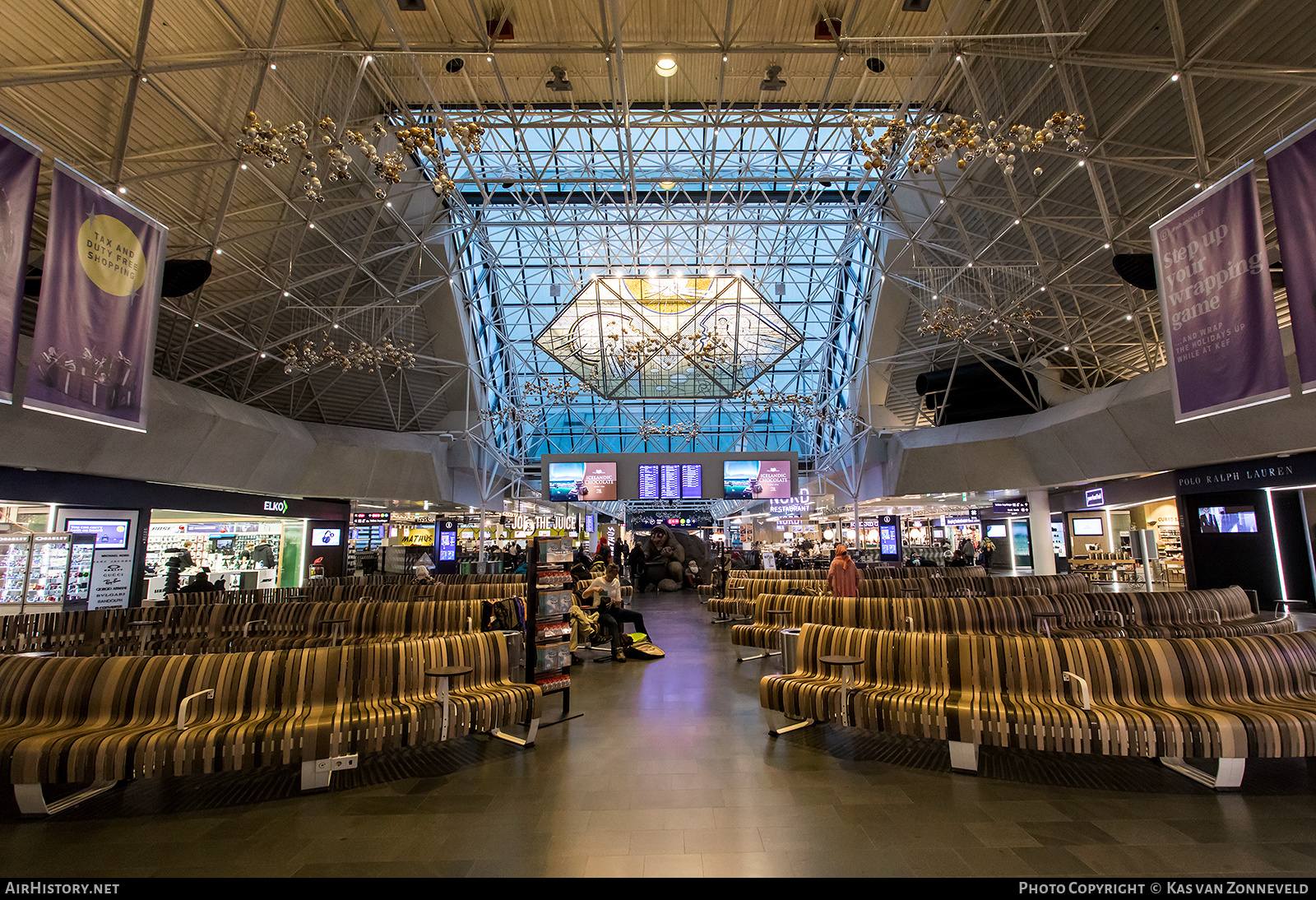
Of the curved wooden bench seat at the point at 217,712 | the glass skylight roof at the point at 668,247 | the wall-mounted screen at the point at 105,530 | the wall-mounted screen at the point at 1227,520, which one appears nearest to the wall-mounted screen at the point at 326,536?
the wall-mounted screen at the point at 105,530

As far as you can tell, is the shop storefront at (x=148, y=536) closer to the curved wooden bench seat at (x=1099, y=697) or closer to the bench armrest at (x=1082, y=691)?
the curved wooden bench seat at (x=1099, y=697)

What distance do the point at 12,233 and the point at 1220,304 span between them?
434 inches

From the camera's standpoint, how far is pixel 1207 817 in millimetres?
3697

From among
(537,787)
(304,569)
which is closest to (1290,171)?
(537,787)

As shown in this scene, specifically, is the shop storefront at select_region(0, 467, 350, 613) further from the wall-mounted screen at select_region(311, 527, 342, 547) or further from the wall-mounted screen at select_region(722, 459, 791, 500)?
the wall-mounted screen at select_region(722, 459, 791, 500)

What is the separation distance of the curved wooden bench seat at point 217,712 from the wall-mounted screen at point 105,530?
1234cm

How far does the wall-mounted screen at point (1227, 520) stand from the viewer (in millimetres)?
15531

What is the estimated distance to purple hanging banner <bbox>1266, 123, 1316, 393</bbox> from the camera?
511 cm

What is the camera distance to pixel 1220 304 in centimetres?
601

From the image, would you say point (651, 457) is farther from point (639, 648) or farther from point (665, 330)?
point (639, 648)

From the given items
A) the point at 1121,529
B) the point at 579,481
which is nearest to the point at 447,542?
the point at 579,481

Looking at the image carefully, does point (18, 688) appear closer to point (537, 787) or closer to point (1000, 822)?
point (537, 787)

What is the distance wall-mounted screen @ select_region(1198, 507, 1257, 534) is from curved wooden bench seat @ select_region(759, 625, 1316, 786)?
46.9ft

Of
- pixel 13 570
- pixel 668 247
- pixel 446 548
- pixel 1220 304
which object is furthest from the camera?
pixel 446 548
